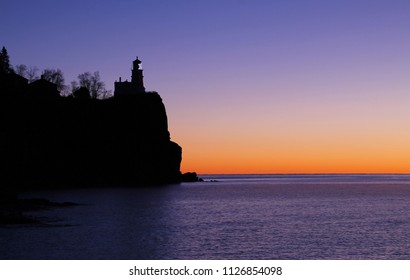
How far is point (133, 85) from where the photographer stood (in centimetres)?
13525

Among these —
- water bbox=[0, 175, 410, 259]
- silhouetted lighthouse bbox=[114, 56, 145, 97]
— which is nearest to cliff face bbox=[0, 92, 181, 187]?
silhouetted lighthouse bbox=[114, 56, 145, 97]

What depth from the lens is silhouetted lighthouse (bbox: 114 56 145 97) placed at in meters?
134

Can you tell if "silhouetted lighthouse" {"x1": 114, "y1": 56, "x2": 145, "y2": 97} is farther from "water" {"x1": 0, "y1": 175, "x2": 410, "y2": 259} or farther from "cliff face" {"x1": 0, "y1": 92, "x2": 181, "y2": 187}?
"water" {"x1": 0, "y1": 175, "x2": 410, "y2": 259}

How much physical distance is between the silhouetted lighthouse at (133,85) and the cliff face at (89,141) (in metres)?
2.75

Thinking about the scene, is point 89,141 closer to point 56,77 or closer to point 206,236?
point 56,77

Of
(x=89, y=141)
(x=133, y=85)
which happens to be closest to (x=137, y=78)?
(x=133, y=85)

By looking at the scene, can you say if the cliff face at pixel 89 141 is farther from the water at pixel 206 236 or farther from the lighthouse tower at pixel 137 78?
the water at pixel 206 236

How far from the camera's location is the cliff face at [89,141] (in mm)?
110125

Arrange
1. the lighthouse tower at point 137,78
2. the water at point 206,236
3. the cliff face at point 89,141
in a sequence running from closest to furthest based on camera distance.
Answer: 1. the water at point 206,236
2. the cliff face at point 89,141
3. the lighthouse tower at point 137,78

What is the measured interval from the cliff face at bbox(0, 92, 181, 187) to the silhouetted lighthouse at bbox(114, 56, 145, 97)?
275cm

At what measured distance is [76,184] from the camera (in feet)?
395

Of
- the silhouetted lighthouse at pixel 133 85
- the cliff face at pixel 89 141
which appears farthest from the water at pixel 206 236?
the silhouetted lighthouse at pixel 133 85
